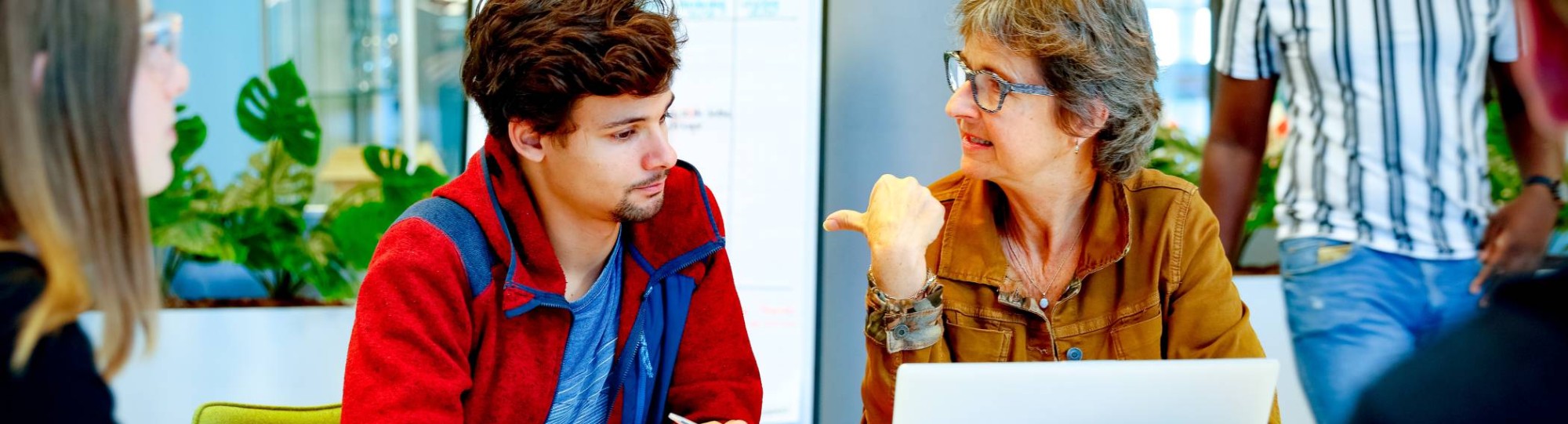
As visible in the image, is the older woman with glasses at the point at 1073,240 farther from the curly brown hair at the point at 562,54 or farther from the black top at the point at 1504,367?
the black top at the point at 1504,367

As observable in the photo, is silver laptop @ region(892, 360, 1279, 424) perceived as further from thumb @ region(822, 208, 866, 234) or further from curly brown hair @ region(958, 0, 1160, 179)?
curly brown hair @ region(958, 0, 1160, 179)

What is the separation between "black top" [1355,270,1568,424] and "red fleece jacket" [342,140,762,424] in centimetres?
108

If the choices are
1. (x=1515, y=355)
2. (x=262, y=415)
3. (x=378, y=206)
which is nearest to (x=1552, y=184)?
(x=1515, y=355)

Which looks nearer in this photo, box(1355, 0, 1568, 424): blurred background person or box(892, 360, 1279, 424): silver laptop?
box(1355, 0, 1568, 424): blurred background person

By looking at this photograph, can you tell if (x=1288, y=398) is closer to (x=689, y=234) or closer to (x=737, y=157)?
(x=737, y=157)

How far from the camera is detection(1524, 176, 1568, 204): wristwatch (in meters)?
1.99

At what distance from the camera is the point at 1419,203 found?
2.03m

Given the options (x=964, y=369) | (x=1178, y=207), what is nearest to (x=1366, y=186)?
(x=1178, y=207)

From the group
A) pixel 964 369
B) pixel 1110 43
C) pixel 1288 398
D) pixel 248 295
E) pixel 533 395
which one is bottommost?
pixel 1288 398

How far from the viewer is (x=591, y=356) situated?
168 cm

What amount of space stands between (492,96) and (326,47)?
2.59 metres

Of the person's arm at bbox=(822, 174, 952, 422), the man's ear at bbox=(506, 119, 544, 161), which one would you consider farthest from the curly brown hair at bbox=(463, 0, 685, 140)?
the person's arm at bbox=(822, 174, 952, 422)

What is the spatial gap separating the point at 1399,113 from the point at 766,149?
4.65 ft

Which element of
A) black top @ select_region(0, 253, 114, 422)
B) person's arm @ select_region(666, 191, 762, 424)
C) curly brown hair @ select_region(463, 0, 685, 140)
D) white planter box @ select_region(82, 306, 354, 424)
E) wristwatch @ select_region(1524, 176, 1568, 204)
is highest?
curly brown hair @ select_region(463, 0, 685, 140)
